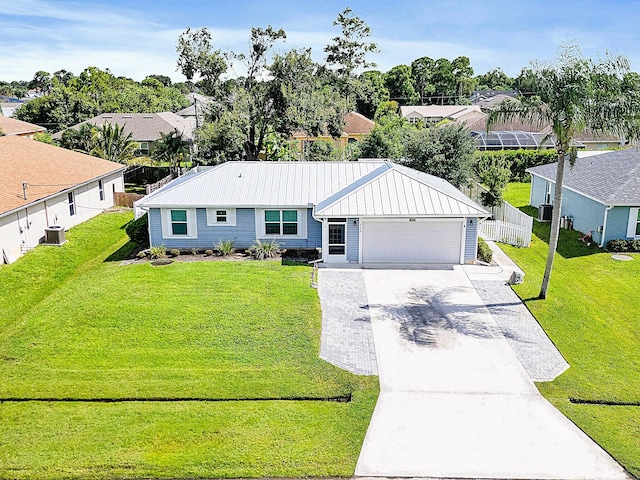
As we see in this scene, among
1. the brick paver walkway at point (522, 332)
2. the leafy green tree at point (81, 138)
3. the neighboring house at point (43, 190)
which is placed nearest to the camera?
the brick paver walkway at point (522, 332)

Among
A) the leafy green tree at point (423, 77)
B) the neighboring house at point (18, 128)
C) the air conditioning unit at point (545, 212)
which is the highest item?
the leafy green tree at point (423, 77)

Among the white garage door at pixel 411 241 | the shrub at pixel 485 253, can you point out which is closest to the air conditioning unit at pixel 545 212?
the shrub at pixel 485 253

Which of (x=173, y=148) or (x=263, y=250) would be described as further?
(x=173, y=148)

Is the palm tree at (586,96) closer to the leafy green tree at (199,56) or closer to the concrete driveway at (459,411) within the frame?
the concrete driveway at (459,411)

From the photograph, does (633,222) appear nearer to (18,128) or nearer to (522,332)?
(522,332)

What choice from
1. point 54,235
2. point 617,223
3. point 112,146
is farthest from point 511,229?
point 112,146
